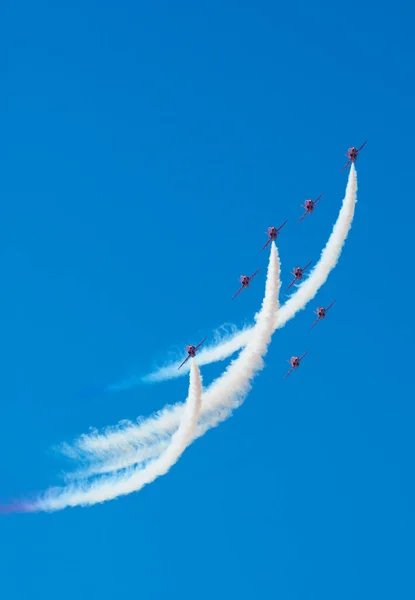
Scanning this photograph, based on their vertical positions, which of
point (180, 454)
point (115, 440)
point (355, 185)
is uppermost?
point (355, 185)

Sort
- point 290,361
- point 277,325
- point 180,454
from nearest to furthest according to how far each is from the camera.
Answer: point 180,454 → point 277,325 → point 290,361

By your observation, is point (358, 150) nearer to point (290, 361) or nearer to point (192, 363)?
point (290, 361)

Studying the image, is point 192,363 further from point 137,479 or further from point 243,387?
point 137,479

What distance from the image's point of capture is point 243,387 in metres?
64.9

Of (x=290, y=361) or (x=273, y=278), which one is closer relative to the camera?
(x=273, y=278)

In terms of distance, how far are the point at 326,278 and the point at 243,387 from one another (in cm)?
1240

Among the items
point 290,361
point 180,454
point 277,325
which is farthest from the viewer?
point 290,361

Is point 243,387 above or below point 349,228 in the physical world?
below

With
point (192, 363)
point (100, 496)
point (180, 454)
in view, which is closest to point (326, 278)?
point (192, 363)

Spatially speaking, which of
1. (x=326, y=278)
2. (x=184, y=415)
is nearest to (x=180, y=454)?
(x=184, y=415)

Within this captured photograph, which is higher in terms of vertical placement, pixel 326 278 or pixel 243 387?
pixel 326 278

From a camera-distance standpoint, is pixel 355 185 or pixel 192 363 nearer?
pixel 192 363

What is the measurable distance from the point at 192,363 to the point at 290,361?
1125 cm

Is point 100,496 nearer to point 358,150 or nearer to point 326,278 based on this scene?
point 326,278
